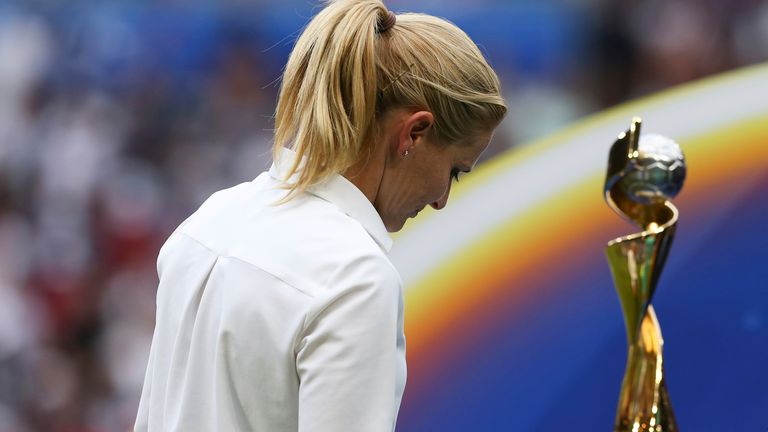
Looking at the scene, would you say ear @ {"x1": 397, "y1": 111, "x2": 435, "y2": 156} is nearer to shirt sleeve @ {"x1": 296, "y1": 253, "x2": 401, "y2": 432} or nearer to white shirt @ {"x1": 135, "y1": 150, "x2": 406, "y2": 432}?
white shirt @ {"x1": 135, "y1": 150, "x2": 406, "y2": 432}

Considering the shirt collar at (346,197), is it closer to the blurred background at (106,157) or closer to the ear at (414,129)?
the ear at (414,129)

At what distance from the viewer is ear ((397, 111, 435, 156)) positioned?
960 millimetres

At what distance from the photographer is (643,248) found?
809 mm

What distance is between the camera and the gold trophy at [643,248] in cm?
81

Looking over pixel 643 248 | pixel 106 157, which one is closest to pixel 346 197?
pixel 643 248

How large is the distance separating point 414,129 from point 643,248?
266mm

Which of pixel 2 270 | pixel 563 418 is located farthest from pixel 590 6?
pixel 2 270

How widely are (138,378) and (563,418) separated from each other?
953 mm

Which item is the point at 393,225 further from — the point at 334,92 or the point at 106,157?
the point at 106,157

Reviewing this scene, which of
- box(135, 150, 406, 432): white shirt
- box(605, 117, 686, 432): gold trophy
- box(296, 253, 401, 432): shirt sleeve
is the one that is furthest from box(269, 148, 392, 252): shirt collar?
box(605, 117, 686, 432): gold trophy

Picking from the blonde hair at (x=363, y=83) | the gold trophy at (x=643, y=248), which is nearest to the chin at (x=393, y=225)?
the blonde hair at (x=363, y=83)

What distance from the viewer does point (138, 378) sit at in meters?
2.27

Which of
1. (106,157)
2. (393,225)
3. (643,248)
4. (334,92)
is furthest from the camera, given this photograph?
(106,157)

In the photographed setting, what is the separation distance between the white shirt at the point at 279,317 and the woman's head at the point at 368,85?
4 cm
